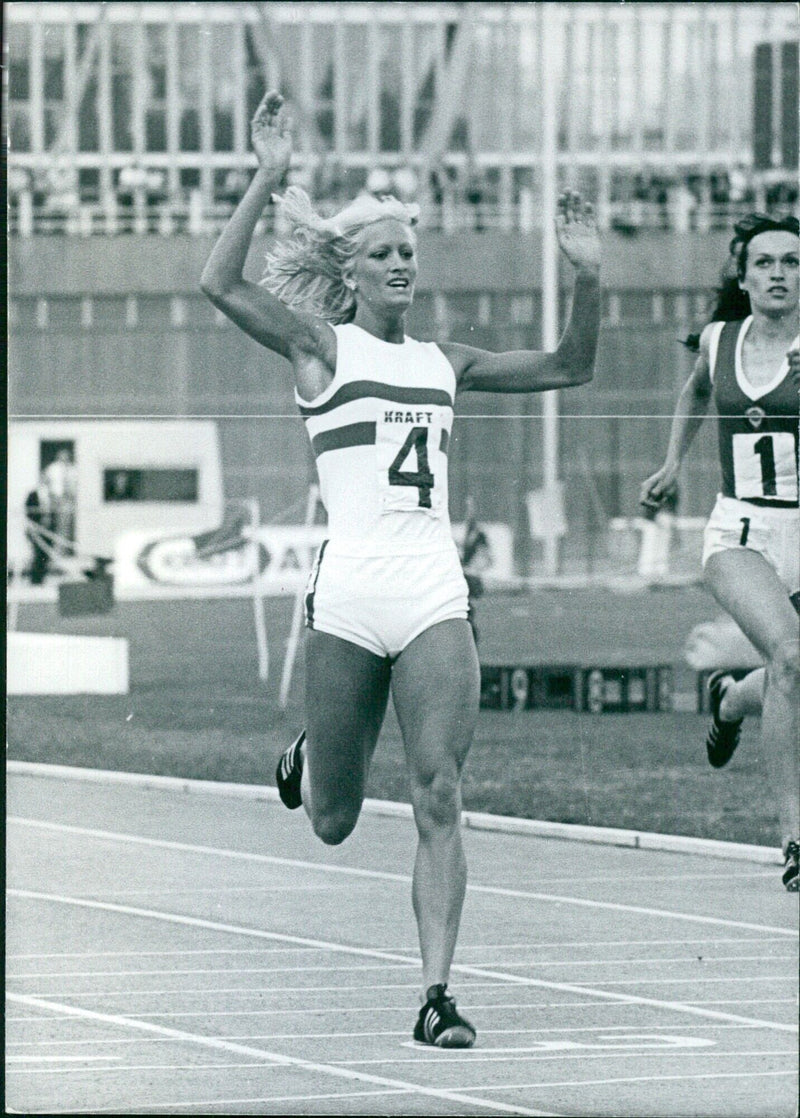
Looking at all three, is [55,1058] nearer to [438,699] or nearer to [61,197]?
[438,699]

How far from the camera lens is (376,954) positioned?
733 centimetres

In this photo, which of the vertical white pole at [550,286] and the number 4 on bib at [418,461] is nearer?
→ the number 4 on bib at [418,461]

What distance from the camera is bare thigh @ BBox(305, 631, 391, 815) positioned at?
563cm

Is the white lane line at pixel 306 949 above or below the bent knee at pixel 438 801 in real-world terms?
below

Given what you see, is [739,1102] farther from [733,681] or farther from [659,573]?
[659,573]

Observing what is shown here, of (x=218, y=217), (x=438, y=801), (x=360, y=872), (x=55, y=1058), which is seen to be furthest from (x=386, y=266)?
(x=218, y=217)

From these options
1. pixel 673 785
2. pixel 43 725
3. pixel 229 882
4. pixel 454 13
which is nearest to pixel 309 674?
pixel 229 882

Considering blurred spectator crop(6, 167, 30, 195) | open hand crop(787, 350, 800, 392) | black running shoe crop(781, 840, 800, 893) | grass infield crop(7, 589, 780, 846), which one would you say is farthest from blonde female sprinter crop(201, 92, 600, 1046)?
blurred spectator crop(6, 167, 30, 195)

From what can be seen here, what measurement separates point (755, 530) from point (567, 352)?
4.42ft

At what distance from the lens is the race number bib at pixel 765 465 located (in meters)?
6.34

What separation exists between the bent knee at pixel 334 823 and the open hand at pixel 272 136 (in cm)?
142

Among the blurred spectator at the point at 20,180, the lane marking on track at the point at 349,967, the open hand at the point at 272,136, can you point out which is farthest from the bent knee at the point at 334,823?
the blurred spectator at the point at 20,180

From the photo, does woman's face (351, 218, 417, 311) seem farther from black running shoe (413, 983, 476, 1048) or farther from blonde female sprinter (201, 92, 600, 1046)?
black running shoe (413, 983, 476, 1048)

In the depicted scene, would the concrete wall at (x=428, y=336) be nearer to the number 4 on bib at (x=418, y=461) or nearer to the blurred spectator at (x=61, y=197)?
the blurred spectator at (x=61, y=197)
